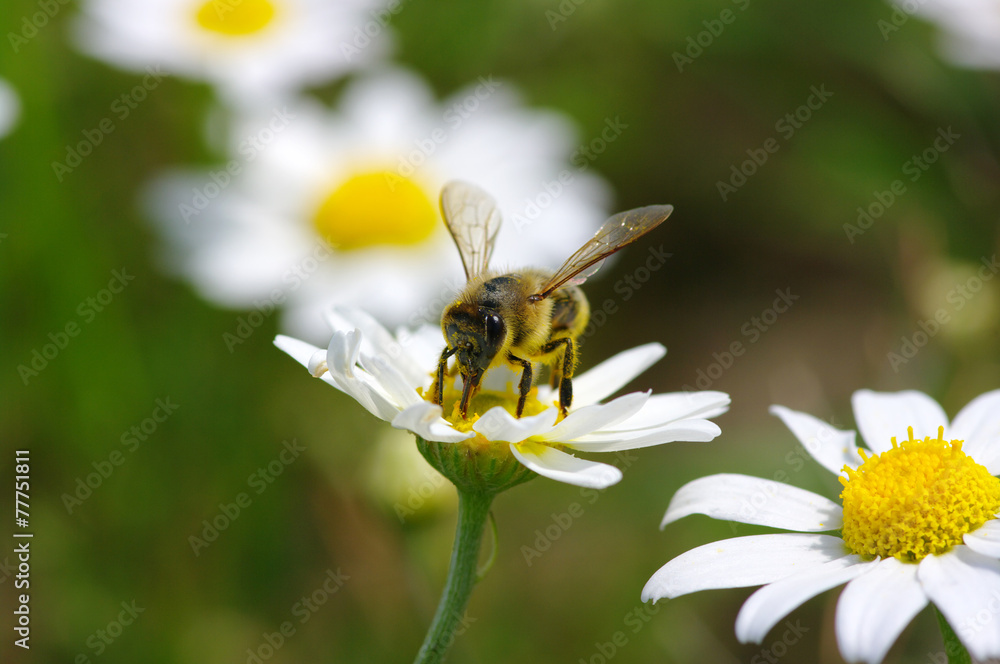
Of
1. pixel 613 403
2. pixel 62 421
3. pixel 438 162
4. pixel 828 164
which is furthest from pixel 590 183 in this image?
pixel 613 403

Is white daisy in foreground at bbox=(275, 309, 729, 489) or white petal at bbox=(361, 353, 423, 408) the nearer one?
white daisy in foreground at bbox=(275, 309, 729, 489)

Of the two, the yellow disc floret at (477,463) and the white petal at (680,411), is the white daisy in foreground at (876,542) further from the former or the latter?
the yellow disc floret at (477,463)

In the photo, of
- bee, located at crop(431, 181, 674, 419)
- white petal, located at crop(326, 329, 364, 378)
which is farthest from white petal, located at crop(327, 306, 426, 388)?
white petal, located at crop(326, 329, 364, 378)

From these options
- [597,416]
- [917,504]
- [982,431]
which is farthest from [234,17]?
[917,504]

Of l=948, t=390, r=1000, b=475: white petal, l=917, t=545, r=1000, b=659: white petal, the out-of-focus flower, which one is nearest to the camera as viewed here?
l=917, t=545, r=1000, b=659: white petal

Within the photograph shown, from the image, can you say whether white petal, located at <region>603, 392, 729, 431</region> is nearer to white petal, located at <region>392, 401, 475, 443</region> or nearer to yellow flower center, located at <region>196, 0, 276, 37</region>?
white petal, located at <region>392, 401, 475, 443</region>

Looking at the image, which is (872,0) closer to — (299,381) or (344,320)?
(299,381)
